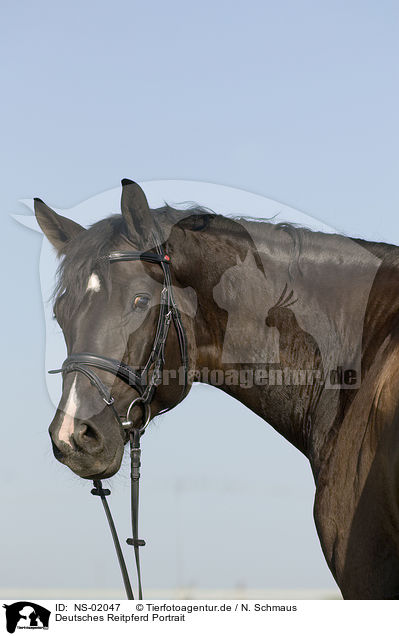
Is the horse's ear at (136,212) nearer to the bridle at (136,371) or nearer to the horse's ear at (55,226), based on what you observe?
the bridle at (136,371)

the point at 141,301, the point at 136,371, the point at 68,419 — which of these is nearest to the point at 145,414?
the point at 136,371

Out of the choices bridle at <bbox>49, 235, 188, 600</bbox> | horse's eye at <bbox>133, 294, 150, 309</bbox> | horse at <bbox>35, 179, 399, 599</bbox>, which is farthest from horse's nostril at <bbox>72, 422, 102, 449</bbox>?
horse's eye at <bbox>133, 294, 150, 309</bbox>

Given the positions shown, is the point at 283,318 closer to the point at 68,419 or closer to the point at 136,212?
the point at 136,212

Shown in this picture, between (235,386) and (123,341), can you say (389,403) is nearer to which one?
(235,386)

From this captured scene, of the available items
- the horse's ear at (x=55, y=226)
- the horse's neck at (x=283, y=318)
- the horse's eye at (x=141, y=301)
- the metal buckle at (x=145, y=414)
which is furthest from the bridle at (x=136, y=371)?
the horse's ear at (x=55, y=226)

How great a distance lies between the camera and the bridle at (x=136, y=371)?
14.3ft

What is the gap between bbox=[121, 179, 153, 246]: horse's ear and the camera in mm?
4578

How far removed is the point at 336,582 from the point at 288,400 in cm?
119

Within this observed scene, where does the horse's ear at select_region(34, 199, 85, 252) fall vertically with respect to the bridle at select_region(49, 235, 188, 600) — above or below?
above

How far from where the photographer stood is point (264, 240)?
493cm

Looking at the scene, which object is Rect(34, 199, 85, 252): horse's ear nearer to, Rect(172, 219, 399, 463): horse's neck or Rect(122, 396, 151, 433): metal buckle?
Rect(172, 219, 399, 463): horse's neck

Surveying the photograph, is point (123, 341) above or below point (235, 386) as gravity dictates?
above
